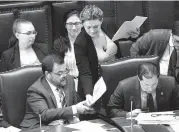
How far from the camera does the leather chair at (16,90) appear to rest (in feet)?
10.4

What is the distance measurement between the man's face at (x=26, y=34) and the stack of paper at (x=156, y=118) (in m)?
1.32

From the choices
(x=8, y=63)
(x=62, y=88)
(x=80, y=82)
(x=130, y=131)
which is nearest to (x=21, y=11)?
(x=8, y=63)

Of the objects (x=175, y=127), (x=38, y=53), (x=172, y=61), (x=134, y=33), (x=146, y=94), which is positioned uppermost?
(x=134, y=33)

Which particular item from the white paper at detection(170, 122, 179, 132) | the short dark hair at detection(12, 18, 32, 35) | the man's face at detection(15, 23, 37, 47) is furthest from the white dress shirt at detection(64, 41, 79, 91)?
the white paper at detection(170, 122, 179, 132)

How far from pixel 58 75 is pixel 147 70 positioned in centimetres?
62

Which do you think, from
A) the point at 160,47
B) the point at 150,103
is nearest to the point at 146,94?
the point at 150,103

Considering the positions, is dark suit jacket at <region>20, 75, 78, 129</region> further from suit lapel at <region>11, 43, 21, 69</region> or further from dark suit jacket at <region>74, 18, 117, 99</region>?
suit lapel at <region>11, 43, 21, 69</region>

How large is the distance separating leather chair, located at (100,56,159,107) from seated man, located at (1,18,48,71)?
2.49ft

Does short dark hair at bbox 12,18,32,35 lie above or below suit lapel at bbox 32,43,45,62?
above

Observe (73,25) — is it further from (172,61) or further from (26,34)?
(172,61)

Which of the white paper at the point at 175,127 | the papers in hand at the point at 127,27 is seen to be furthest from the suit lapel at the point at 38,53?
the white paper at the point at 175,127

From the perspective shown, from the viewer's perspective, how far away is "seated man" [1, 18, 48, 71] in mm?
3869

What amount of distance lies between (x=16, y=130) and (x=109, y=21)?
65.5 inches

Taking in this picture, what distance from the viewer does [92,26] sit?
12.2ft
